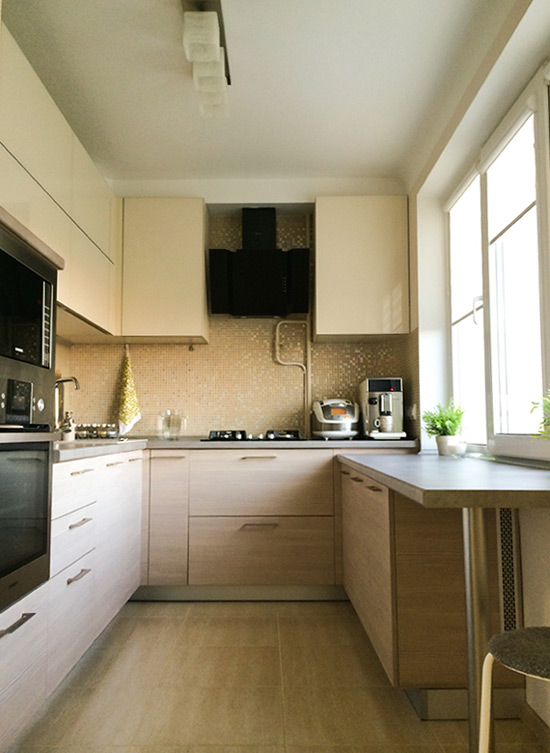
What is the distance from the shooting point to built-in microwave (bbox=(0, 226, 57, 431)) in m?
1.53

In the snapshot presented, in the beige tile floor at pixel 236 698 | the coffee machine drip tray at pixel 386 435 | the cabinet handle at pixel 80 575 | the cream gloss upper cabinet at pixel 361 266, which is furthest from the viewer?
the cream gloss upper cabinet at pixel 361 266

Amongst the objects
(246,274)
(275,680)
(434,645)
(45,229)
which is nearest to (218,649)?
(275,680)

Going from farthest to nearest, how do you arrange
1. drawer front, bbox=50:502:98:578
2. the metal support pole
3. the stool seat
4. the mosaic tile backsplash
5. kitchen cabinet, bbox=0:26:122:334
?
the mosaic tile backsplash < kitchen cabinet, bbox=0:26:122:334 < drawer front, bbox=50:502:98:578 < the metal support pole < the stool seat

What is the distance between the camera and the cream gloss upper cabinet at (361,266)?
3480mm

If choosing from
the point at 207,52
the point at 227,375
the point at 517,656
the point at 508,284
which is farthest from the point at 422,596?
the point at 227,375

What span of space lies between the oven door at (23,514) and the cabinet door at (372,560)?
106cm

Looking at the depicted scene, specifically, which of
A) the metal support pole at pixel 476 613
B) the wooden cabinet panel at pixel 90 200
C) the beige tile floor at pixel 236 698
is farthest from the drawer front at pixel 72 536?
the wooden cabinet panel at pixel 90 200

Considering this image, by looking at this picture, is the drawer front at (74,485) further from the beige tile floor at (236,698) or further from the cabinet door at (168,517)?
the cabinet door at (168,517)

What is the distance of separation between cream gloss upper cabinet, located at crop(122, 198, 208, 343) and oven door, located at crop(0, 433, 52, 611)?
179 cm

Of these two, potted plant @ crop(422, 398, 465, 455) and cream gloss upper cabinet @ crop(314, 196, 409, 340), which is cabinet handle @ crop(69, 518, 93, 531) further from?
cream gloss upper cabinet @ crop(314, 196, 409, 340)

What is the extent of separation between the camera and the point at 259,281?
360cm

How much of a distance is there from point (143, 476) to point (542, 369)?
2.06 m

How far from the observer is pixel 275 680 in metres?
2.16

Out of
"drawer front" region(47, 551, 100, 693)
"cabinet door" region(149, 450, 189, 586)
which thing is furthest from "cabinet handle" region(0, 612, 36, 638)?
"cabinet door" region(149, 450, 189, 586)
